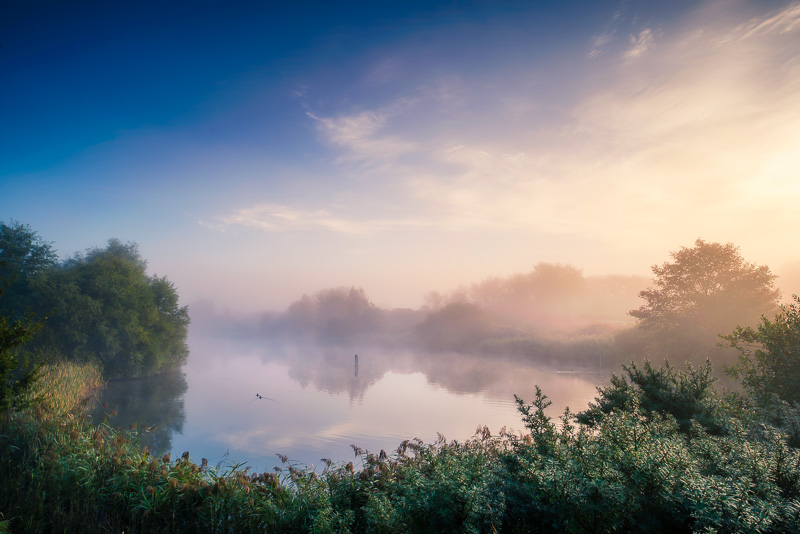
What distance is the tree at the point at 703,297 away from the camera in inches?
954

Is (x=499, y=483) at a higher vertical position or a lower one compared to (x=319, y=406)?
higher

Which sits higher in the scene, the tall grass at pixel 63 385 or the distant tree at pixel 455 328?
the distant tree at pixel 455 328

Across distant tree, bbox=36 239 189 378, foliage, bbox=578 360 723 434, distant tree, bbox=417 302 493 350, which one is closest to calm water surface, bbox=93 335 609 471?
distant tree, bbox=36 239 189 378

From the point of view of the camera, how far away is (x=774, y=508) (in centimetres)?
260

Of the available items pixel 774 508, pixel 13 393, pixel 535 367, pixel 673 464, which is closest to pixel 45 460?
pixel 13 393

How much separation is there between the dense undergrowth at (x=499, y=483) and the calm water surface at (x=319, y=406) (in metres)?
2.96

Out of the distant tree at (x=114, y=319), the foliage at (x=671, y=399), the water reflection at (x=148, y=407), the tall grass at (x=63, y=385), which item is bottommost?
the water reflection at (x=148, y=407)

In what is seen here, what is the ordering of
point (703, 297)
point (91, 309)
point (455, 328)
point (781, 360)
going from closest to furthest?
point (781, 360) < point (91, 309) < point (703, 297) < point (455, 328)

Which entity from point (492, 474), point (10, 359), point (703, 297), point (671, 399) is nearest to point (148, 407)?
point (10, 359)

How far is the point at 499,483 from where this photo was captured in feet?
12.9

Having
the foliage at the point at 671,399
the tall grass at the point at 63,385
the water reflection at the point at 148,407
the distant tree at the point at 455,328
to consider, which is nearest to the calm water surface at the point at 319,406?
the water reflection at the point at 148,407

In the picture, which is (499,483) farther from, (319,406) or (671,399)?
(319,406)

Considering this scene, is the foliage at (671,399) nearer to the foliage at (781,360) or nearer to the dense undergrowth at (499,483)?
the dense undergrowth at (499,483)

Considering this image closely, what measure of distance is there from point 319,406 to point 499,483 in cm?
1423
